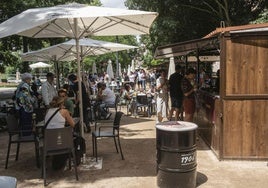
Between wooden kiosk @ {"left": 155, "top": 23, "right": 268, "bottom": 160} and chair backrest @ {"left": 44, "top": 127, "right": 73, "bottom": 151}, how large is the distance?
9.82ft

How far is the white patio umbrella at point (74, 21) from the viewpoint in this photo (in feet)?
19.0

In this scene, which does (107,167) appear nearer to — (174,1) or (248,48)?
(248,48)

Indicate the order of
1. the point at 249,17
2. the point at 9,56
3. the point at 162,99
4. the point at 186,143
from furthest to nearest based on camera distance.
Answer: the point at 9,56, the point at 249,17, the point at 162,99, the point at 186,143

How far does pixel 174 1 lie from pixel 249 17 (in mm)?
4248

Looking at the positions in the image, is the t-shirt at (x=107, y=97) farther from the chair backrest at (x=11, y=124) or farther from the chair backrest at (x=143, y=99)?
the chair backrest at (x=11, y=124)

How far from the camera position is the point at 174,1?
20.4m

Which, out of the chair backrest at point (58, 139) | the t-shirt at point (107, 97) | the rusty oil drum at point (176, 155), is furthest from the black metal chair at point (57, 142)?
the t-shirt at point (107, 97)

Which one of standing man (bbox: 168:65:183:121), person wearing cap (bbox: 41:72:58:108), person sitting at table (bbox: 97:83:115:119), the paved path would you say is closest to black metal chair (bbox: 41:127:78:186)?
the paved path

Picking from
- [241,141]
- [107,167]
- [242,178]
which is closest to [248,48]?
[241,141]

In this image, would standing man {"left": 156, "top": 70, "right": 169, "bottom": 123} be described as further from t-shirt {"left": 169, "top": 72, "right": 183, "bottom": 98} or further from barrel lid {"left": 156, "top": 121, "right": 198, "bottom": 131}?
barrel lid {"left": 156, "top": 121, "right": 198, "bottom": 131}

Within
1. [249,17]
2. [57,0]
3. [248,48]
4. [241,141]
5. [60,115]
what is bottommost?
[241,141]

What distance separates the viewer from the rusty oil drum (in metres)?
5.27

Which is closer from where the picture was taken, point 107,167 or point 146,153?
point 107,167

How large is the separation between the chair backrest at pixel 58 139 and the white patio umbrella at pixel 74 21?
123cm
